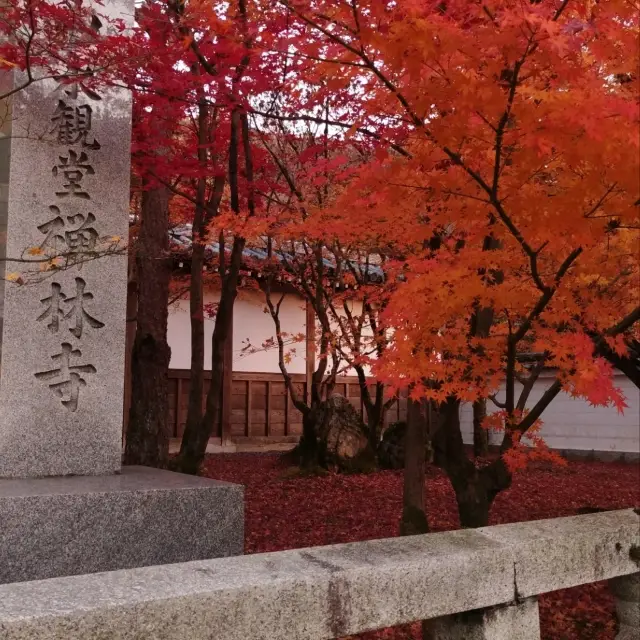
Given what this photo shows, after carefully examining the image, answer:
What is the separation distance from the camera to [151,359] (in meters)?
9.52

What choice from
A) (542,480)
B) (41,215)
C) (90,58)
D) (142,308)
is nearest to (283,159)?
(142,308)

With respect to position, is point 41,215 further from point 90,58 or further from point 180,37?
point 180,37

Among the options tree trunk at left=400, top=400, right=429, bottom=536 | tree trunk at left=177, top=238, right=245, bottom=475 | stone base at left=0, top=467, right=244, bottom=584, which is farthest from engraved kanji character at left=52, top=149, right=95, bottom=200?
tree trunk at left=400, top=400, right=429, bottom=536

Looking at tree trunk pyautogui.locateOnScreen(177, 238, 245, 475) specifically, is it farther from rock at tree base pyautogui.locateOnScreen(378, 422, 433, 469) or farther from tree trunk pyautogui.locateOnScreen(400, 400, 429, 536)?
rock at tree base pyautogui.locateOnScreen(378, 422, 433, 469)

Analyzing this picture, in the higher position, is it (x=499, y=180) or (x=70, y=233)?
(x=499, y=180)

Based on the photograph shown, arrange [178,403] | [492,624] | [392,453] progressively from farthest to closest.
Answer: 1. [178,403]
2. [392,453]
3. [492,624]

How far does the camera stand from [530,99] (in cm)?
357

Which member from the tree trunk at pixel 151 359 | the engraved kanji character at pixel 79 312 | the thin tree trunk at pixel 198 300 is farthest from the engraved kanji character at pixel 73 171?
the tree trunk at pixel 151 359

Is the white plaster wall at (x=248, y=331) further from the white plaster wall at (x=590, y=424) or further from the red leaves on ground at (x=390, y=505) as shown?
the white plaster wall at (x=590, y=424)

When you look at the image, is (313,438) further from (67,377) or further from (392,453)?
(67,377)

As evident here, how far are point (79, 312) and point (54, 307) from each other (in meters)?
0.19

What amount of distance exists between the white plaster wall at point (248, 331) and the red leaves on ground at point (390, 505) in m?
2.17

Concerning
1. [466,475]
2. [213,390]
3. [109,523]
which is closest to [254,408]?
[213,390]

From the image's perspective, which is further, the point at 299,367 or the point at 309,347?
the point at 299,367
